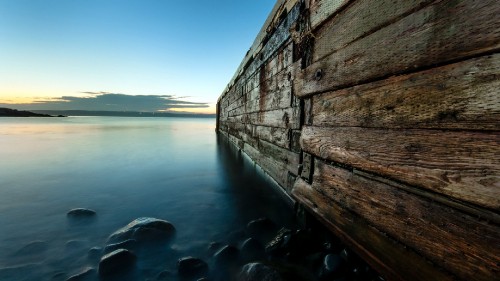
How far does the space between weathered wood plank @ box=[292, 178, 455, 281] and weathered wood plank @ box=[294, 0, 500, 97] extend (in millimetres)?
970

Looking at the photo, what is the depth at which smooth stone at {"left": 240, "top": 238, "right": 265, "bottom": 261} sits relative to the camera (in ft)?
7.64

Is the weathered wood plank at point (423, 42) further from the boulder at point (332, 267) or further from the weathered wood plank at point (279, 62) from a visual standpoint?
the boulder at point (332, 267)

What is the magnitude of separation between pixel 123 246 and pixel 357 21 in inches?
116

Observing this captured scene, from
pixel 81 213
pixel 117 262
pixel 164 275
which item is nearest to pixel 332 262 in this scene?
pixel 164 275

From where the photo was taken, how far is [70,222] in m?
3.08

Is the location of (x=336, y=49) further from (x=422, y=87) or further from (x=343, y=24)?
(x=422, y=87)

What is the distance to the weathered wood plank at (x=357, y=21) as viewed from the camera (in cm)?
137

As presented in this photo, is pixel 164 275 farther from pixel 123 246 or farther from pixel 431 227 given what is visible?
pixel 431 227

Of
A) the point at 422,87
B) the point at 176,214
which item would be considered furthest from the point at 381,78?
the point at 176,214

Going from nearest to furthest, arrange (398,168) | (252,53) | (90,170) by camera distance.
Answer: (398,168) → (252,53) → (90,170)

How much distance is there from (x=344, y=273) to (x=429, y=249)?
970mm

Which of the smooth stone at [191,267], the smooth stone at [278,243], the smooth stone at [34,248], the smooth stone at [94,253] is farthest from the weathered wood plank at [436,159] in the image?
the smooth stone at [34,248]

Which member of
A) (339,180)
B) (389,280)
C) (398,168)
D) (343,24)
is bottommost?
(389,280)

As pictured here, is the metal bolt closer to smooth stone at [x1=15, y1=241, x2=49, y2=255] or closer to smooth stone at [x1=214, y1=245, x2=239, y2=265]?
smooth stone at [x1=214, y1=245, x2=239, y2=265]
